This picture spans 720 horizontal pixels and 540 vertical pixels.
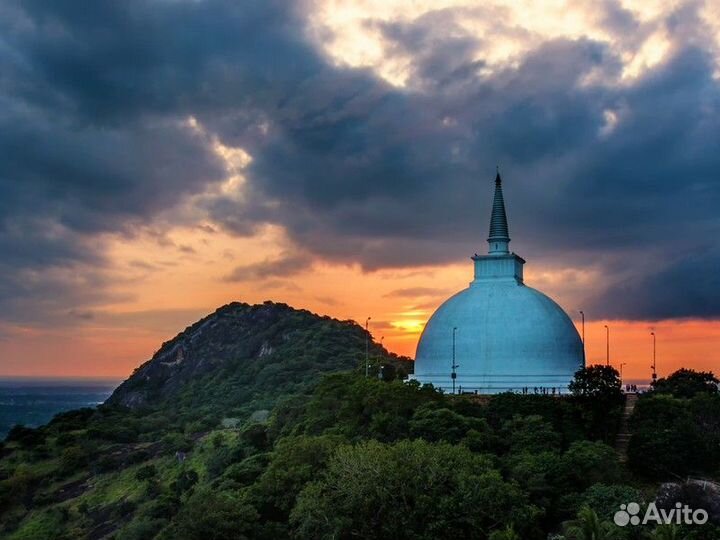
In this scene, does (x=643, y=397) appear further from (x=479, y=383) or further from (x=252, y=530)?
(x=252, y=530)

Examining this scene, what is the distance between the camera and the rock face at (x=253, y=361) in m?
146

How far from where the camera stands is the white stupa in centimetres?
7069

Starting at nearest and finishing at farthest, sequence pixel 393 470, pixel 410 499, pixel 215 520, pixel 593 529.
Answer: pixel 593 529, pixel 393 470, pixel 410 499, pixel 215 520

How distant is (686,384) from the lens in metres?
70.9

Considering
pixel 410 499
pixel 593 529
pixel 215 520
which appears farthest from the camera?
pixel 215 520

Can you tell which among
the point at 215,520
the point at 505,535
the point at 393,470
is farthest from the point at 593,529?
the point at 215,520

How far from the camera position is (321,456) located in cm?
5441

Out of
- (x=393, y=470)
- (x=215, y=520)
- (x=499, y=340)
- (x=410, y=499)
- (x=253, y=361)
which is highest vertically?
(x=253, y=361)

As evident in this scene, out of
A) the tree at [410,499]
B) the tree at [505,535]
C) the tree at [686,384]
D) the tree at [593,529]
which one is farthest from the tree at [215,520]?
the tree at [686,384]

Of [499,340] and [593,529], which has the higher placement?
[499,340]

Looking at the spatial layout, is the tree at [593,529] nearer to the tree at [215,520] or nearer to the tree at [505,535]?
the tree at [505,535]

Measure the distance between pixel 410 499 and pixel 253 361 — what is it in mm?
128492

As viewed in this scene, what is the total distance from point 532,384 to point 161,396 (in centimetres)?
12659

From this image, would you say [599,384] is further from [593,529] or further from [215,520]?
[215,520]
